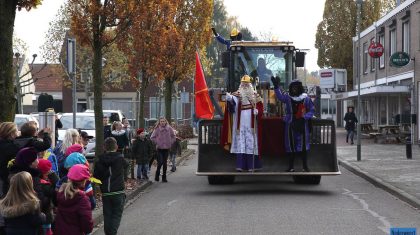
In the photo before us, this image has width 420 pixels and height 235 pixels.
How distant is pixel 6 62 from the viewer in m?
10.4

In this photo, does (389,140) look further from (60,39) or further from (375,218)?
(60,39)

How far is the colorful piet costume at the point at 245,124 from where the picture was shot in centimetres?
1529

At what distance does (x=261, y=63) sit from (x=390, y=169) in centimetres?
547

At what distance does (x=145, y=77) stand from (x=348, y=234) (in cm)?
1497

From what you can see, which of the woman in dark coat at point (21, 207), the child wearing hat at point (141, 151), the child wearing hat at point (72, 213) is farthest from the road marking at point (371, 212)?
the woman in dark coat at point (21, 207)

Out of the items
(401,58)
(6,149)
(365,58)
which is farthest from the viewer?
(365,58)

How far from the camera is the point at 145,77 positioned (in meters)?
24.5

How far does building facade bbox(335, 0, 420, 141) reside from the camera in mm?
Answer: 32875

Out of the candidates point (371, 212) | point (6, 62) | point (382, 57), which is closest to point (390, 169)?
point (371, 212)

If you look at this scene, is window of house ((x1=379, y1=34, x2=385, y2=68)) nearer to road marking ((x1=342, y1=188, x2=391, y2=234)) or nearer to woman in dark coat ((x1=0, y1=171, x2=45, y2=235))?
road marking ((x1=342, y1=188, x2=391, y2=234))

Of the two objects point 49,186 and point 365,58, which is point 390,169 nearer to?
point 49,186

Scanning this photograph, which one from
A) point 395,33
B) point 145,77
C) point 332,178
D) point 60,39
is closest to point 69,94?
point 60,39

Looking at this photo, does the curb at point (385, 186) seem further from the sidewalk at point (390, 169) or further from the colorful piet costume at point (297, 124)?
the colorful piet costume at point (297, 124)

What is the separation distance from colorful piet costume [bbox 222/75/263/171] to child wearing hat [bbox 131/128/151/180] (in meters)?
2.61
